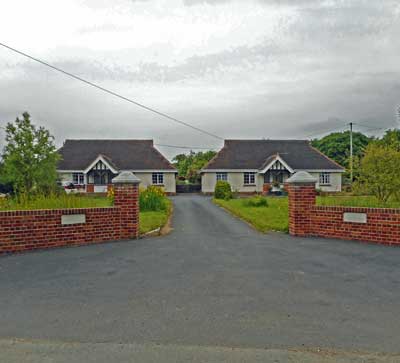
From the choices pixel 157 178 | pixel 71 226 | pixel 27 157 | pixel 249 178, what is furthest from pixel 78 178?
pixel 71 226

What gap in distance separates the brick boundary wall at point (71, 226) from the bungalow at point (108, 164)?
75.9ft

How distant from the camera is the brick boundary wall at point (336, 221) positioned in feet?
24.7

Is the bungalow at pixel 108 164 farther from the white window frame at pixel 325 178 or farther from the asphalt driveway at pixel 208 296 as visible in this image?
the asphalt driveway at pixel 208 296

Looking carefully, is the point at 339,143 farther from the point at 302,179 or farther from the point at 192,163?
the point at 302,179

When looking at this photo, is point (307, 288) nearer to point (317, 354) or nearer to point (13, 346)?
point (317, 354)

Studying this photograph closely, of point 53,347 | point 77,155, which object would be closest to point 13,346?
point 53,347

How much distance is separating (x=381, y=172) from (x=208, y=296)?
786 cm

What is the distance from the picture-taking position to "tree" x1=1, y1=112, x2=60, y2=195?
17109mm

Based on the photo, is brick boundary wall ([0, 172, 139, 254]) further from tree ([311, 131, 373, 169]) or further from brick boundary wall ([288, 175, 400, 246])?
tree ([311, 131, 373, 169])

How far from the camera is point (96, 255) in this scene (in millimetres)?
6660

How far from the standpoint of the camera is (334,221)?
27.6ft

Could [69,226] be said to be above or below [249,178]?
below

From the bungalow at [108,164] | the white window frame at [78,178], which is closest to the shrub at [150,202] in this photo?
the bungalow at [108,164]

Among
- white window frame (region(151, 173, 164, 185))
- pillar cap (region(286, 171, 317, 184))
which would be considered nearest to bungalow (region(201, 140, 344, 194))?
white window frame (region(151, 173, 164, 185))
